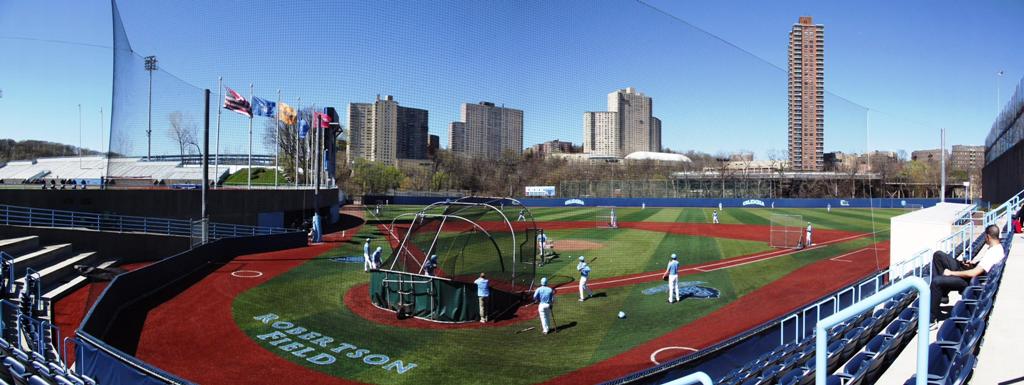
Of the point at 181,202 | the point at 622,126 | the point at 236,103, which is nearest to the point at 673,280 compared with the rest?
the point at 622,126

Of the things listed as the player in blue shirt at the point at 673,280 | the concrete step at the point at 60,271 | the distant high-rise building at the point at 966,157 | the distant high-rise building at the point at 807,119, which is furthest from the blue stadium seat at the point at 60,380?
the distant high-rise building at the point at 966,157

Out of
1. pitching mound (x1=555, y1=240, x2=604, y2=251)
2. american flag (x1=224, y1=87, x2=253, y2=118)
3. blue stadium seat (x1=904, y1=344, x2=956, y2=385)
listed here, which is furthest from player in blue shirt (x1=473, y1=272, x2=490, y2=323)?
american flag (x1=224, y1=87, x2=253, y2=118)

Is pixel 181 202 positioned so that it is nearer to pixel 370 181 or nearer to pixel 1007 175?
pixel 370 181

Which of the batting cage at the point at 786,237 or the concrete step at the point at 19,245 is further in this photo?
the batting cage at the point at 786,237

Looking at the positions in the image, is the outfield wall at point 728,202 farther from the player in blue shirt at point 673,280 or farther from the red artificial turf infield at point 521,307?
the player in blue shirt at point 673,280

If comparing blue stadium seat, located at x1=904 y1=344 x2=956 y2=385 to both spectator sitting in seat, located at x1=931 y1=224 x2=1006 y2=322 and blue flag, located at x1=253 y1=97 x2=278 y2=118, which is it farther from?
blue flag, located at x1=253 y1=97 x2=278 y2=118
